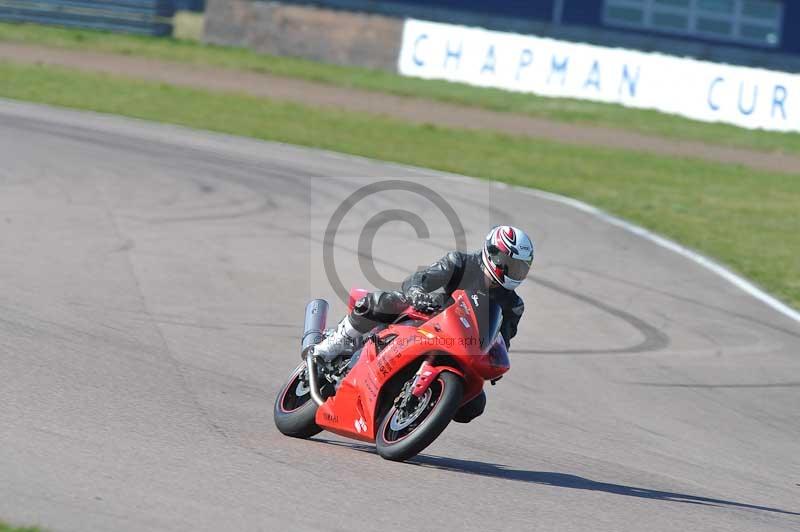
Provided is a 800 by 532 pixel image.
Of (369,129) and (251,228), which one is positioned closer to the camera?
(251,228)

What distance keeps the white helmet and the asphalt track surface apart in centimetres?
115

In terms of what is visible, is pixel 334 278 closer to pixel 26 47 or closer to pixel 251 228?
pixel 251 228

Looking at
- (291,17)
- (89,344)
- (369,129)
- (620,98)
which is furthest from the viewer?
(291,17)

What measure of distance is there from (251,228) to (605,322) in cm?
466

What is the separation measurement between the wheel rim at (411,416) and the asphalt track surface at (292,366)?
19 cm

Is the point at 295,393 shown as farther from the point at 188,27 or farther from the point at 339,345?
the point at 188,27

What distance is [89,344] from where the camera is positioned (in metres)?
8.70

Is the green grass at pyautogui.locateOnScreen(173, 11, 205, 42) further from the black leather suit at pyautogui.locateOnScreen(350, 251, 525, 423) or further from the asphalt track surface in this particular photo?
the black leather suit at pyautogui.locateOnScreen(350, 251, 525, 423)

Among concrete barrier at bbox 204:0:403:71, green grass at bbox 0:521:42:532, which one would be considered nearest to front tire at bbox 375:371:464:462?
green grass at bbox 0:521:42:532

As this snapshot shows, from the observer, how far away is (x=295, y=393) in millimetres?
7738

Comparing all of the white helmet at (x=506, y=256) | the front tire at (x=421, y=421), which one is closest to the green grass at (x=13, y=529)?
the front tire at (x=421, y=421)

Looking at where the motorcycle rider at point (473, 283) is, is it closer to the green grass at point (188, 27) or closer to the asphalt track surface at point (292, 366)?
the asphalt track surface at point (292, 366)

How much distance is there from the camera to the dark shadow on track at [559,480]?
6.93 meters

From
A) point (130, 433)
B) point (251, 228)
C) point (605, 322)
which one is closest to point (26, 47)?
point (251, 228)
